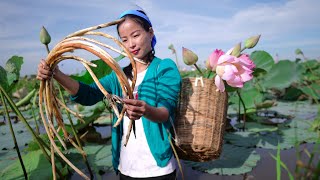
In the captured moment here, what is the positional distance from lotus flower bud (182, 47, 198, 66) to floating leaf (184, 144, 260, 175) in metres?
0.65

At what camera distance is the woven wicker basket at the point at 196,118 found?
3.90 ft

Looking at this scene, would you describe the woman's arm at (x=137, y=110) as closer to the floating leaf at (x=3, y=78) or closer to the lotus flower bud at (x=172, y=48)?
the floating leaf at (x=3, y=78)

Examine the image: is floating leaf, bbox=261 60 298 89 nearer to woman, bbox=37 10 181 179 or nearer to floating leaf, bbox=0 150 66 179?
woman, bbox=37 10 181 179

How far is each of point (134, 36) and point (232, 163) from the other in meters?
1.02

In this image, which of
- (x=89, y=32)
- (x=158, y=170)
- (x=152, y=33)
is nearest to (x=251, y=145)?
(x=158, y=170)

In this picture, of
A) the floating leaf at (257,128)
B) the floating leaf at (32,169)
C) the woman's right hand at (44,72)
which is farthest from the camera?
the floating leaf at (257,128)

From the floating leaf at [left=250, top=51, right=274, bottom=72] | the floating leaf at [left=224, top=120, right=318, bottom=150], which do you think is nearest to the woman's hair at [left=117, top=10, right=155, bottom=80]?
the floating leaf at [left=224, top=120, right=318, bottom=150]

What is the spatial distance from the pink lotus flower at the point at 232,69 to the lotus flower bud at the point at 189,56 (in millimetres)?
128

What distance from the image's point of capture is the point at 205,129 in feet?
3.93

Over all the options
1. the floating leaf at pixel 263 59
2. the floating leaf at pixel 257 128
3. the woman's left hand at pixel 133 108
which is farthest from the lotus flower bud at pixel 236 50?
the floating leaf at pixel 263 59

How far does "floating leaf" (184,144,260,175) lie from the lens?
1.55 meters

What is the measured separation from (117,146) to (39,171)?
46 cm

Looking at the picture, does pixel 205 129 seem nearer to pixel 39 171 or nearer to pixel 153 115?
pixel 153 115

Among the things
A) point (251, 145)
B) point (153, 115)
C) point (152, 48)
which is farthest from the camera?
point (251, 145)
